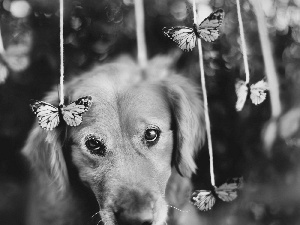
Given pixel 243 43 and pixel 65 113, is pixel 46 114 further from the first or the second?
pixel 243 43

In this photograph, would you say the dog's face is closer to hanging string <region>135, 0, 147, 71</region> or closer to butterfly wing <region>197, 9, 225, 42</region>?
hanging string <region>135, 0, 147, 71</region>

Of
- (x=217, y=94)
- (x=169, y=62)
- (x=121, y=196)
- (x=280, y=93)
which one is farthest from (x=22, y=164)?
(x=280, y=93)

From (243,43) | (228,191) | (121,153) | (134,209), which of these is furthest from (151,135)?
(243,43)

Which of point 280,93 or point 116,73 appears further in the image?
point 280,93

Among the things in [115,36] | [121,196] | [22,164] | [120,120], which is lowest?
[121,196]

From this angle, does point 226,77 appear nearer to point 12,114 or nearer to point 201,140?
point 201,140

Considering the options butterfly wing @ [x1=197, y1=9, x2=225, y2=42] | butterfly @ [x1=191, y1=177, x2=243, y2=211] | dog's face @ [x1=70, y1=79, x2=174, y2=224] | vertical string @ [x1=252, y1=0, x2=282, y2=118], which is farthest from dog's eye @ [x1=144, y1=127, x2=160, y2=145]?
vertical string @ [x1=252, y1=0, x2=282, y2=118]
